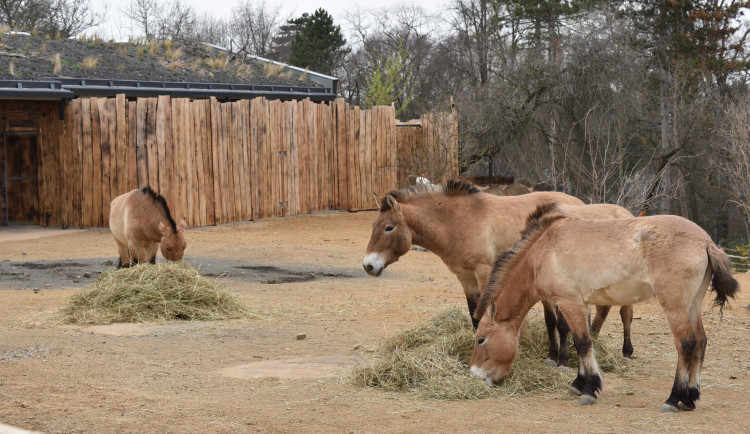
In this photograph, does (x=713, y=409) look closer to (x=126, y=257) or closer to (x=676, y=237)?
(x=676, y=237)

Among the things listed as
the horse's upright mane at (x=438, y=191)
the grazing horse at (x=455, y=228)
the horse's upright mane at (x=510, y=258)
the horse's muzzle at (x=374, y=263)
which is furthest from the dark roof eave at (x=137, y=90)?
the horse's upright mane at (x=510, y=258)

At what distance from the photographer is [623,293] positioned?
6027 millimetres

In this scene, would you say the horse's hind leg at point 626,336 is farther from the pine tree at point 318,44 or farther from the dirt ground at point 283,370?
the pine tree at point 318,44

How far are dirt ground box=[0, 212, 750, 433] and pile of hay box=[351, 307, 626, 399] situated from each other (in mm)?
172

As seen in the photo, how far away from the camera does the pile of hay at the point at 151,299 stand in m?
9.93

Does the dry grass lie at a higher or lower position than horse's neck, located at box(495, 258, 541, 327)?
higher

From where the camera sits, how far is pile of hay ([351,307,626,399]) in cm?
637

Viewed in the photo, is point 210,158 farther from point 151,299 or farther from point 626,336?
point 626,336

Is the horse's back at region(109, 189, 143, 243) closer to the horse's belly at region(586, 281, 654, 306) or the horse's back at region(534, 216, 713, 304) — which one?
the horse's back at region(534, 216, 713, 304)

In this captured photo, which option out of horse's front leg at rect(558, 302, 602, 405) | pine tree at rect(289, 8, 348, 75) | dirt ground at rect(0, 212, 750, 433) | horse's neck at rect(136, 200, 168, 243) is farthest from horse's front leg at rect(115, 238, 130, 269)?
pine tree at rect(289, 8, 348, 75)

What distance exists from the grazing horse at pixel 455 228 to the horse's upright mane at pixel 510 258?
993 millimetres

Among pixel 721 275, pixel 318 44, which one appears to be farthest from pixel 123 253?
pixel 318 44

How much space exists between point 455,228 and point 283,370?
2.04 meters

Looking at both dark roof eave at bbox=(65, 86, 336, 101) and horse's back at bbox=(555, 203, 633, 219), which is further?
dark roof eave at bbox=(65, 86, 336, 101)
